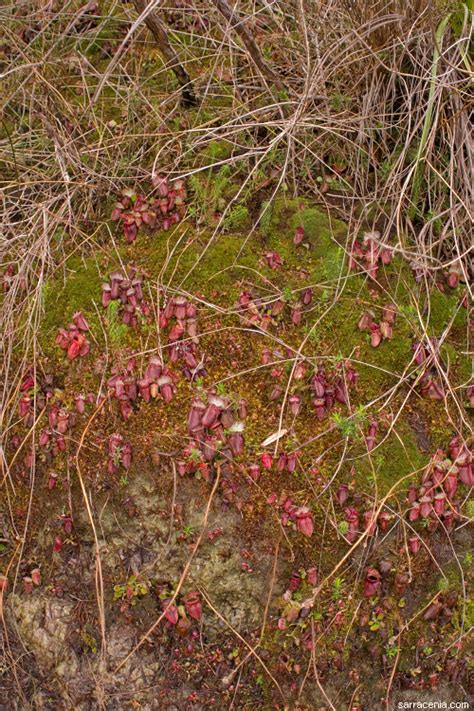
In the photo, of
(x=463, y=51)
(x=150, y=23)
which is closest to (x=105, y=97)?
(x=150, y=23)

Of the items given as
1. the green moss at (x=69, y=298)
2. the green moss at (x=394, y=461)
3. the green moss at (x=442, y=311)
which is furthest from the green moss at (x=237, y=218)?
the green moss at (x=394, y=461)

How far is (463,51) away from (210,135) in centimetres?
124

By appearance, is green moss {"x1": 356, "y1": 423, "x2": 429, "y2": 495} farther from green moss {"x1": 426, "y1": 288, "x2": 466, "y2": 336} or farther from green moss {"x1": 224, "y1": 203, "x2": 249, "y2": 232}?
green moss {"x1": 224, "y1": 203, "x2": 249, "y2": 232}

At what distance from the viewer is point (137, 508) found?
2.97 meters

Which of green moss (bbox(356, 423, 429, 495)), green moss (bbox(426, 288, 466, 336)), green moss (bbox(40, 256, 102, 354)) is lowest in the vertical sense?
green moss (bbox(356, 423, 429, 495))

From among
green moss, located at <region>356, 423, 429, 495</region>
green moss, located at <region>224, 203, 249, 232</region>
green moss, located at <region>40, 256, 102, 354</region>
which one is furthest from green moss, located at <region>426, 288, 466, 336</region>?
green moss, located at <region>40, 256, 102, 354</region>

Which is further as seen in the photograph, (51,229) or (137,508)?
(51,229)

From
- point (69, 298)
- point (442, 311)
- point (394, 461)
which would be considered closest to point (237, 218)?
point (69, 298)

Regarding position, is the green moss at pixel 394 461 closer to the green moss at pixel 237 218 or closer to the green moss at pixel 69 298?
the green moss at pixel 237 218

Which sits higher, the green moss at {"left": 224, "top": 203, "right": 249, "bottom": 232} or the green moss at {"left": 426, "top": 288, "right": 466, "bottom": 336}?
the green moss at {"left": 224, "top": 203, "right": 249, "bottom": 232}

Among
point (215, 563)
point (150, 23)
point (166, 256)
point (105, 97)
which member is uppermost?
point (150, 23)

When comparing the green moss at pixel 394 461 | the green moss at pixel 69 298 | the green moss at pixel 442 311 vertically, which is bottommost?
the green moss at pixel 394 461

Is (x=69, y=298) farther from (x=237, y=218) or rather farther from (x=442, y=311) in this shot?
(x=442, y=311)

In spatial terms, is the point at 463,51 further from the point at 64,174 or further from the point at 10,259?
the point at 10,259
